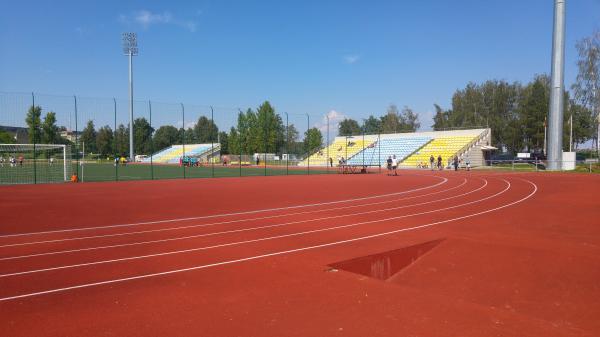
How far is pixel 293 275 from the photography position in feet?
18.6

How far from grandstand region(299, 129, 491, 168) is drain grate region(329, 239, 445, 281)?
3603cm

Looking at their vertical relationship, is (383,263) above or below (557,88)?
below

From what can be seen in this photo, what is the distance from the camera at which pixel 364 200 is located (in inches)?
575

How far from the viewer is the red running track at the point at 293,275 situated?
4066 millimetres

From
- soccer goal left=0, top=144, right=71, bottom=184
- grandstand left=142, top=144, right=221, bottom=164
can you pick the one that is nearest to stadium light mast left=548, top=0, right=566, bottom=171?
soccer goal left=0, top=144, right=71, bottom=184

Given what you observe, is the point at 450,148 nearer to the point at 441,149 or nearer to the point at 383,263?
the point at 441,149

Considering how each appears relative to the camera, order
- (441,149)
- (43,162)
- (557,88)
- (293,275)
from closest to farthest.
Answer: (293,275) → (43,162) → (557,88) → (441,149)

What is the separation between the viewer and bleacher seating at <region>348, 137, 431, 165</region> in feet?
175

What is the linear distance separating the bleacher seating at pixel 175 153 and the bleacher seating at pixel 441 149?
29973 mm

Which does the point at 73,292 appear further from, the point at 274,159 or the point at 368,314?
the point at 274,159

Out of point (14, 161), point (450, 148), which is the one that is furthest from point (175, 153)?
point (450, 148)

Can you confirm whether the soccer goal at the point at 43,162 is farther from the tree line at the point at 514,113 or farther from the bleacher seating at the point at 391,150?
the tree line at the point at 514,113

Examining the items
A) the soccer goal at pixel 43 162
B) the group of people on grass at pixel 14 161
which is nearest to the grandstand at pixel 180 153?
the group of people on grass at pixel 14 161

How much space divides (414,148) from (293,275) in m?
50.4
